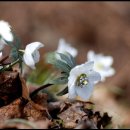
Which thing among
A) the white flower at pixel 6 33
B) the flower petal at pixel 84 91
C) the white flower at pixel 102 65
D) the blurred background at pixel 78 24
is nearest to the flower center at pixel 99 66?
the white flower at pixel 102 65

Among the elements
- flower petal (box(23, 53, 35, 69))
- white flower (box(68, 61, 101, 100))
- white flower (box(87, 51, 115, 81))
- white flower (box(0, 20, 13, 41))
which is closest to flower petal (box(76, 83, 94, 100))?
white flower (box(68, 61, 101, 100))

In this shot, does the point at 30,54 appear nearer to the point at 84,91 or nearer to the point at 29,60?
the point at 29,60

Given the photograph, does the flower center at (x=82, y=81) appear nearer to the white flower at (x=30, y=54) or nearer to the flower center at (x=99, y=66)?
the white flower at (x=30, y=54)

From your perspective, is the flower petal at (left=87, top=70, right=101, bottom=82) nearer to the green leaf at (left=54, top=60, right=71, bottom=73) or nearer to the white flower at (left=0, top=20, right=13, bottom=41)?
the green leaf at (left=54, top=60, right=71, bottom=73)

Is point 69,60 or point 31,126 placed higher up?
point 69,60

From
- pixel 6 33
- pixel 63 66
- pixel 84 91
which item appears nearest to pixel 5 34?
pixel 6 33

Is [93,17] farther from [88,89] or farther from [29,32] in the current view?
[88,89]

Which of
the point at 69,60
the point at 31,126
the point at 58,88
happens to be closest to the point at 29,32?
the point at 58,88
